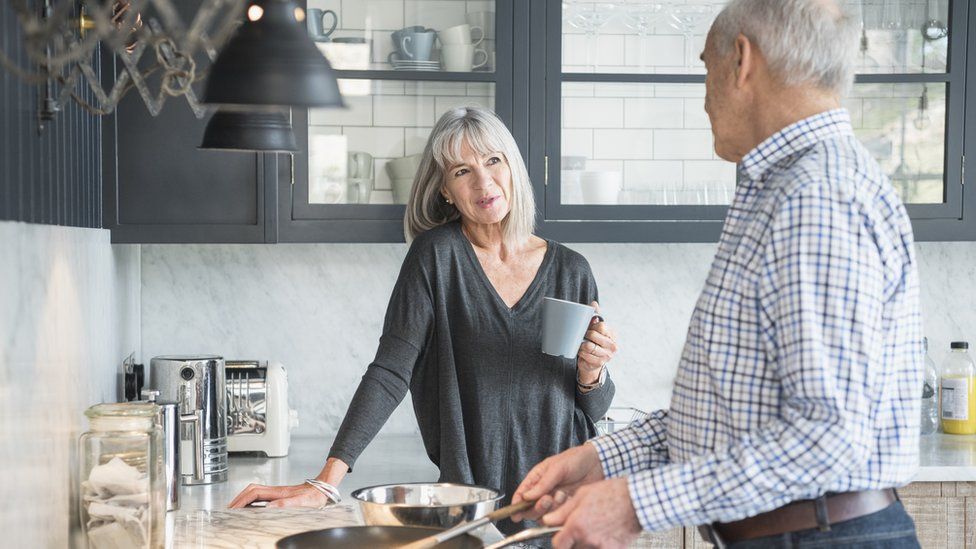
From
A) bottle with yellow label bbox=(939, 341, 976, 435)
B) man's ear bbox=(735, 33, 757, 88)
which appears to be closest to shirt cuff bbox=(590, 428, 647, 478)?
man's ear bbox=(735, 33, 757, 88)

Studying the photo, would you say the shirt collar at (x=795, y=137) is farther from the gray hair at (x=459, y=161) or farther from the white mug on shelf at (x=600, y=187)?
the white mug on shelf at (x=600, y=187)

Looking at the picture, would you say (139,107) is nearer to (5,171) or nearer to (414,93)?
(414,93)

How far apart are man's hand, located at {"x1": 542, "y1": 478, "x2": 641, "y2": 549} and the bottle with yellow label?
221 centimetres

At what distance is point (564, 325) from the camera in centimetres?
212

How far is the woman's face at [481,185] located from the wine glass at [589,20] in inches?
31.2

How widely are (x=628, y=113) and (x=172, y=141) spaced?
47.5 inches

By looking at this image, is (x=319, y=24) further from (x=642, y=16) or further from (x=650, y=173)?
(x=650, y=173)

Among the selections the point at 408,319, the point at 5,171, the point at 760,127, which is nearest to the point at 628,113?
the point at 408,319

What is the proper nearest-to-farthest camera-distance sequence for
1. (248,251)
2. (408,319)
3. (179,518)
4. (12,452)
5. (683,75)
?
(12,452) < (179,518) < (408,319) < (683,75) < (248,251)

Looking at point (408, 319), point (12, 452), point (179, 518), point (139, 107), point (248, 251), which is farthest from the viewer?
point (248, 251)

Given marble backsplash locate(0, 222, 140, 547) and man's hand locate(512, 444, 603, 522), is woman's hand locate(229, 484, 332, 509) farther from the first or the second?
man's hand locate(512, 444, 603, 522)

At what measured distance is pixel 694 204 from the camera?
120 inches

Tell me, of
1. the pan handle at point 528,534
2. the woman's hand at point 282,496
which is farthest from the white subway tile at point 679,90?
the pan handle at point 528,534

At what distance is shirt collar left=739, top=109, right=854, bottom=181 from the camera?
1434 mm
